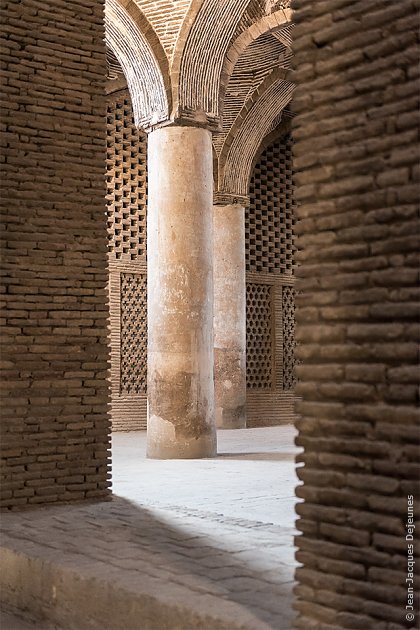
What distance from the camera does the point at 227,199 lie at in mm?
14312

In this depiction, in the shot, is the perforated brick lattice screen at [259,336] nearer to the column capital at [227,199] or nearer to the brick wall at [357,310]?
the column capital at [227,199]

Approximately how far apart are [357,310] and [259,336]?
12898 millimetres

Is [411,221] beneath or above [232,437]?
above

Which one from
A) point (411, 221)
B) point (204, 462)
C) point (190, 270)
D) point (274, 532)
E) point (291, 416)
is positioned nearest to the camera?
point (411, 221)

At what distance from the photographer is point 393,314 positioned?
2.80 m

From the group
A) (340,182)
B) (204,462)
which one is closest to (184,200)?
(204,462)

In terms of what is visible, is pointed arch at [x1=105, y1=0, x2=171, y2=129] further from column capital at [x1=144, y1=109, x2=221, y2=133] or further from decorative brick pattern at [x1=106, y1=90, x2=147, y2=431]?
decorative brick pattern at [x1=106, y1=90, x2=147, y2=431]

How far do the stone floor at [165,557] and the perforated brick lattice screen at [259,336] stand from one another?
8.75 m

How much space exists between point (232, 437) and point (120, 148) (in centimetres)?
529

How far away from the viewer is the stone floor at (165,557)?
3438 millimetres

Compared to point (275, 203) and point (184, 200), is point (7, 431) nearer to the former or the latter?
point (184, 200)

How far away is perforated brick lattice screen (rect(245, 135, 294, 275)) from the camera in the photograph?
15.9 meters

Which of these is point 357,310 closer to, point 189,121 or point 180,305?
point 180,305

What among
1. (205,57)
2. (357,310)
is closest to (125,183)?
(205,57)
